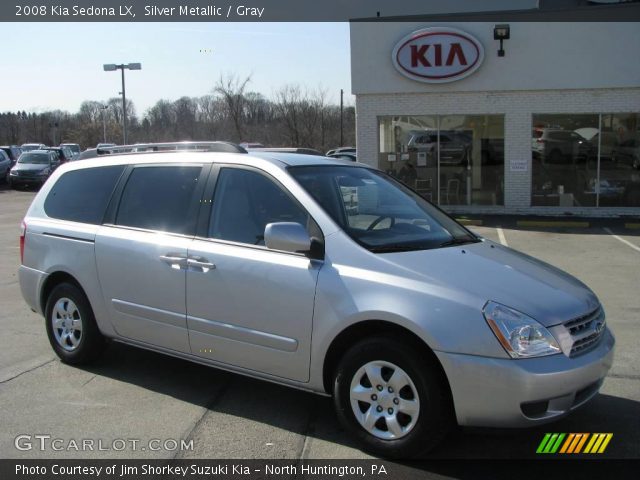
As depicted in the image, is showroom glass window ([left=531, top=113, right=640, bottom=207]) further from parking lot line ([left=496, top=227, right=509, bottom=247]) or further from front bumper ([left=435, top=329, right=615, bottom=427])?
front bumper ([left=435, top=329, right=615, bottom=427])

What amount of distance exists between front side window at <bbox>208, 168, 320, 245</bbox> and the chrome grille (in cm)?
173

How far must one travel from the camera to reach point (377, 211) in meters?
4.42

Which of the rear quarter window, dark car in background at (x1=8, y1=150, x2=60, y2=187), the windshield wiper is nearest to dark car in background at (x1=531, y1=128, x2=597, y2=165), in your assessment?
the windshield wiper

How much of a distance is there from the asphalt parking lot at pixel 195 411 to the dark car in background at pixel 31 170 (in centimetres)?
2454

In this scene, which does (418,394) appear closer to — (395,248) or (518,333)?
(518,333)

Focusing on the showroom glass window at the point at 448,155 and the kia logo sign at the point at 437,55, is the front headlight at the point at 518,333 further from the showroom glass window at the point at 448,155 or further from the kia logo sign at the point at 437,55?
the kia logo sign at the point at 437,55

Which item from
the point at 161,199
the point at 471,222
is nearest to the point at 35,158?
the point at 471,222

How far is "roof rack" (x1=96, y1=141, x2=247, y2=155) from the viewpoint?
4.66 meters

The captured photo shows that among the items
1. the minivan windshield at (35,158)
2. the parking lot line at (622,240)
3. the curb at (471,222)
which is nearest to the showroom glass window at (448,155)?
the curb at (471,222)

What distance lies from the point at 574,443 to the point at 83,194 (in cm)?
430

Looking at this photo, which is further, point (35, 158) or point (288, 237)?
point (35, 158)

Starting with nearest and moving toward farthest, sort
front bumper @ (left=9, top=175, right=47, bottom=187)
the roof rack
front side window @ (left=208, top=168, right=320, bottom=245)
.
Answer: front side window @ (left=208, top=168, right=320, bottom=245) → the roof rack → front bumper @ (left=9, top=175, right=47, bottom=187)

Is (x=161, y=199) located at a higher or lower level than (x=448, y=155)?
lower

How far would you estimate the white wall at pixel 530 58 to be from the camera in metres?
15.3
